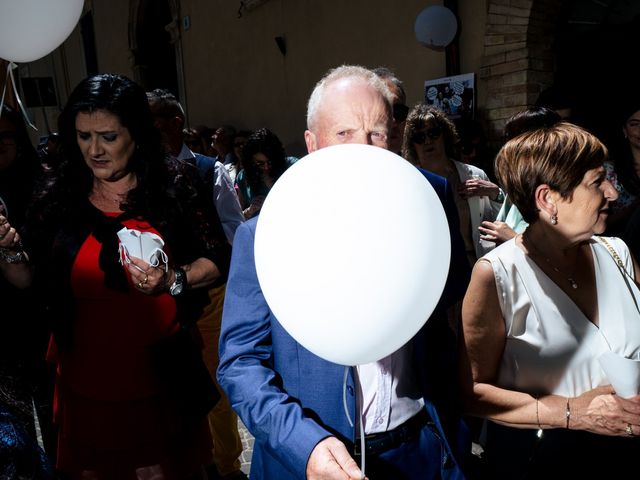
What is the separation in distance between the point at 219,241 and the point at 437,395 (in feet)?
3.65

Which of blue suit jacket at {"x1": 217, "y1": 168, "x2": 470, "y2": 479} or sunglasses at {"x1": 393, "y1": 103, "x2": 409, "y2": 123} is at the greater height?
sunglasses at {"x1": 393, "y1": 103, "x2": 409, "y2": 123}

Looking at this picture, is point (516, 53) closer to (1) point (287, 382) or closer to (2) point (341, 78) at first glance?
(2) point (341, 78)

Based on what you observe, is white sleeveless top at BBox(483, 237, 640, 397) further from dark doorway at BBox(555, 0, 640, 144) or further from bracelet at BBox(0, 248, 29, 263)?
dark doorway at BBox(555, 0, 640, 144)

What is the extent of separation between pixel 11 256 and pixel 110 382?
589 mm

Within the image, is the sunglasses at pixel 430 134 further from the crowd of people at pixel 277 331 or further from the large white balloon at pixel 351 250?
the large white balloon at pixel 351 250

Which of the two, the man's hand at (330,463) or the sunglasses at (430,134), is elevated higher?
the sunglasses at (430,134)

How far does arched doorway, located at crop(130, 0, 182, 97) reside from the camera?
1285 cm

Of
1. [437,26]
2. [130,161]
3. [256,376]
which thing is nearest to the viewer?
[256,376]

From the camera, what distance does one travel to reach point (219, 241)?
2.05m

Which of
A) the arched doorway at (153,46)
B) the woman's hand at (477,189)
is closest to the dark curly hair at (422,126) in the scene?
the woman's hand at (477,189)

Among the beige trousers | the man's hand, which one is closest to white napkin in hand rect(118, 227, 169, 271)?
the man's hand

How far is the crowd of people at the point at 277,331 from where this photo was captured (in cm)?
122

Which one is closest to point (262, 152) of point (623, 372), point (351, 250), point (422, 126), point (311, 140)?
point (422, 126)

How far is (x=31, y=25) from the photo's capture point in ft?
6.93
